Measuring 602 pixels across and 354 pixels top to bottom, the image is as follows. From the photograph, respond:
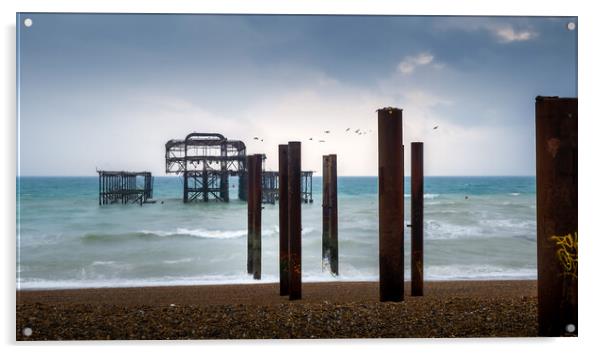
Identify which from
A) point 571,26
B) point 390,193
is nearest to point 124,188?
point 390,193

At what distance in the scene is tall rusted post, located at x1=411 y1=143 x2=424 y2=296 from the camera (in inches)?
176

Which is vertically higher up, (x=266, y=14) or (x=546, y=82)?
(x=266, y=14)

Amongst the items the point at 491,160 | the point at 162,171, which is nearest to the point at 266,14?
the point at 162,171

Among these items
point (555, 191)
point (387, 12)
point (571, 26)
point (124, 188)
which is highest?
point (387, 12)

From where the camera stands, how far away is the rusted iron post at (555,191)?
3.54 m

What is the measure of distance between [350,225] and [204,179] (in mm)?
2077

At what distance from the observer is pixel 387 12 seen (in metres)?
4.34

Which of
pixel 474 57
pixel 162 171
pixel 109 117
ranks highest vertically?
pixel 474 57

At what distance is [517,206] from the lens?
582cm

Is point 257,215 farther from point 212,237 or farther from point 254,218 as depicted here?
point 212,237

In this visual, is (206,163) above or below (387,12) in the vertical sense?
below

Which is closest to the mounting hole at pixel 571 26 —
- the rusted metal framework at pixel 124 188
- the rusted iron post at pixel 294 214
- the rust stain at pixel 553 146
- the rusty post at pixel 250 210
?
the rust stain at pixel 553 146

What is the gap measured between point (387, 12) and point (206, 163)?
2733 mm

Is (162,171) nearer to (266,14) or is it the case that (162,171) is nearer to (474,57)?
(266,14)
